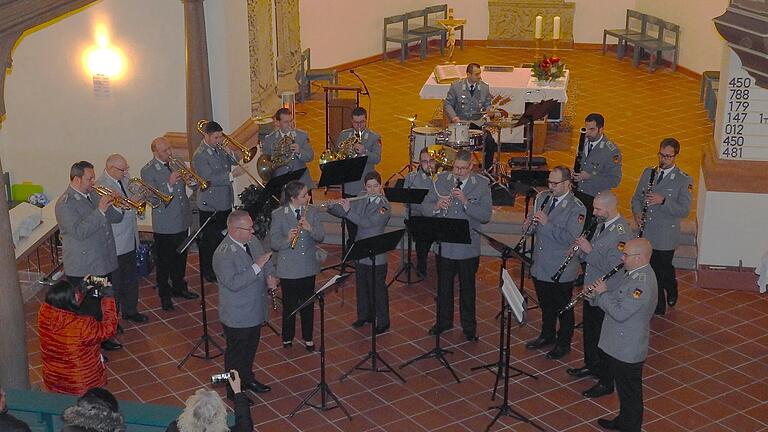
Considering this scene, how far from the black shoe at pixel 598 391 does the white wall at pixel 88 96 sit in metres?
6.07

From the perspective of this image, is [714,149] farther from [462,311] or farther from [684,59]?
[684,59]

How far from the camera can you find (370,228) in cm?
1002

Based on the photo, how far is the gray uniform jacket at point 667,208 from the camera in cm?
1025

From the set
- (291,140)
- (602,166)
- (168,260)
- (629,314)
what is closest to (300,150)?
(291,140)

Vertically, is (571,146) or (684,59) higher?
(684,59)

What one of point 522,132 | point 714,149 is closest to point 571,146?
point 522,132

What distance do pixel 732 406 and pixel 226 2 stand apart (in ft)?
23.5

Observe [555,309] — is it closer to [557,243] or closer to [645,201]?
[557,243]

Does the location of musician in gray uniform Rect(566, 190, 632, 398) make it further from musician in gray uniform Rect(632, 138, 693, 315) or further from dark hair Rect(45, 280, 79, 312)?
dark hair Rect(45, 280, 79, 312)

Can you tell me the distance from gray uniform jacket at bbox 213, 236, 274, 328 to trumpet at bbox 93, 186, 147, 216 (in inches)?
58.8

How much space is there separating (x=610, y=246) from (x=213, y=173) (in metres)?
4.38

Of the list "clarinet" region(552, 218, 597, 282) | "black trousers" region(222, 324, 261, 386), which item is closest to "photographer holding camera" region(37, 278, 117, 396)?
"black trousers" region(222, 324, 261, 386)

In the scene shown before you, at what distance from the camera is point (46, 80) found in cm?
1300

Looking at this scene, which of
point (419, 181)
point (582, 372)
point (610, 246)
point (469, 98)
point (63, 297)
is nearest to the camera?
point (63, 297)
